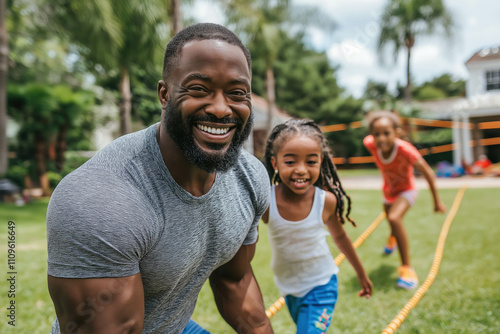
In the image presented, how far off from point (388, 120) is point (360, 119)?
24555mm

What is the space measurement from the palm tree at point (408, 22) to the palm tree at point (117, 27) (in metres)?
17.5

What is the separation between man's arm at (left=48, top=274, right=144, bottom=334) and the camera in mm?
1200

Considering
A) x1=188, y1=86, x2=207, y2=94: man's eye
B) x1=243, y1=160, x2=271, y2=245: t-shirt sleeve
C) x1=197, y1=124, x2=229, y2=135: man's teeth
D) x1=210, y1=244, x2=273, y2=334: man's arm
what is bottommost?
x1=210, y1=244, x2=273, y2=334: man's arm

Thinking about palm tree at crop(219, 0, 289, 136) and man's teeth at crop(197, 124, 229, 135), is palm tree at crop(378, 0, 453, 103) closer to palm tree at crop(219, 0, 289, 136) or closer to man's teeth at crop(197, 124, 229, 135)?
palm tree at crop(219, 0, 289, 136)

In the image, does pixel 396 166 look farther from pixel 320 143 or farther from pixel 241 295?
pixel 241 295

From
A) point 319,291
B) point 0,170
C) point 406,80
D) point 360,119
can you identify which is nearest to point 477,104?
point 406,80

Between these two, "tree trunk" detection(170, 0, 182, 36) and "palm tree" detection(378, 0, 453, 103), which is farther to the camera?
"palm tree" detection(378, 0, 453, 103)

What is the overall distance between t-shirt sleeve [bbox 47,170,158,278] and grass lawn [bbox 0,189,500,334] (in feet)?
7.15

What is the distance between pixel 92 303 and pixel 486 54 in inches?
1115

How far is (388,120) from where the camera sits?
466cm

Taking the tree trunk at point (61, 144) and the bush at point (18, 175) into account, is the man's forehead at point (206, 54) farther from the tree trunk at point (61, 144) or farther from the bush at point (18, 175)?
the bush at point (18, 175)

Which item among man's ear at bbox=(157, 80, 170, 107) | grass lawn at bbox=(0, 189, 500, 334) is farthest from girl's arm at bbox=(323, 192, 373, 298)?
man's ear at bbox=(157, 80, 170, 107)

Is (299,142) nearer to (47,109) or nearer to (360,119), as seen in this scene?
(47,109)

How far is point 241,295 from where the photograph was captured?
6.07 feet
